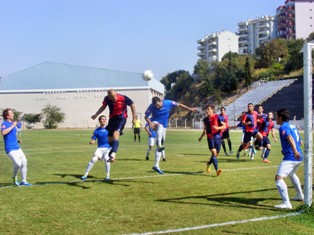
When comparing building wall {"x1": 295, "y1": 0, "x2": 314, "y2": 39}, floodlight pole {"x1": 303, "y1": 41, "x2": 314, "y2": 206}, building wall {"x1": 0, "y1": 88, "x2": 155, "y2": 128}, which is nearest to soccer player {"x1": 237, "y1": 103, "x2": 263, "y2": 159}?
floodlight pole {"x1": 303, "y1": 41, "x2": 314, "y2": 206}

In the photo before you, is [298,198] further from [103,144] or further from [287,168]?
[103,144]

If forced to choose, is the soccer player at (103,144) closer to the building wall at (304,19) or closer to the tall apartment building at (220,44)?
the building wall at (304,19)

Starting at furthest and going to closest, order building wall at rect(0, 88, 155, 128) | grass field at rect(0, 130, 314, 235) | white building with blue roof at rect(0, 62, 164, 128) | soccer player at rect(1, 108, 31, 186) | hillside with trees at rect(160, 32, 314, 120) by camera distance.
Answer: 1. white building with blue roof at rect(0, 62, 164, 128)
2. building wall at rect(0, 88, 155, 128)
3. hillside with trees at rect(160, 32, 314, 120)
4. soccer player at rect(1, 108, 31, 186)
5. grass field at rect(0, 130, 314, 235)

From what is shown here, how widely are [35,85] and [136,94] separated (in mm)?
22910

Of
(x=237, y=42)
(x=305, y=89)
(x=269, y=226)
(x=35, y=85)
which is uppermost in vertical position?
(x=237, y=42)

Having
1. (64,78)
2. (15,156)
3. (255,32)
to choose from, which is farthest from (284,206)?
(255,32)

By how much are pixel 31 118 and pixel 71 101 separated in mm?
8851

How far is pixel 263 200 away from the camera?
27.6ft

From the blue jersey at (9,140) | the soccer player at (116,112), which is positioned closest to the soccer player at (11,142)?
the blue jersey at (9,140)

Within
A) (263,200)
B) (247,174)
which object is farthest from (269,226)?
(247,174)

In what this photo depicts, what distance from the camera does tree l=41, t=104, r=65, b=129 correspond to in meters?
86.2

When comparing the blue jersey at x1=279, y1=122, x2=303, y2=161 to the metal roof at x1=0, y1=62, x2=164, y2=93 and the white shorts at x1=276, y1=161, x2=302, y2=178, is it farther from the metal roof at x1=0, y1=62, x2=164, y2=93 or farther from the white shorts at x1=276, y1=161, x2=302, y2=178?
the metal roof at x1=0, y1=62, x2=164, y2=93

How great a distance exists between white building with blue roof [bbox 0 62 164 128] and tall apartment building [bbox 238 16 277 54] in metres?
65.7

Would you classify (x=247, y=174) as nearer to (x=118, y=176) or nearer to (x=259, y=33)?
(x=118, y=176)
